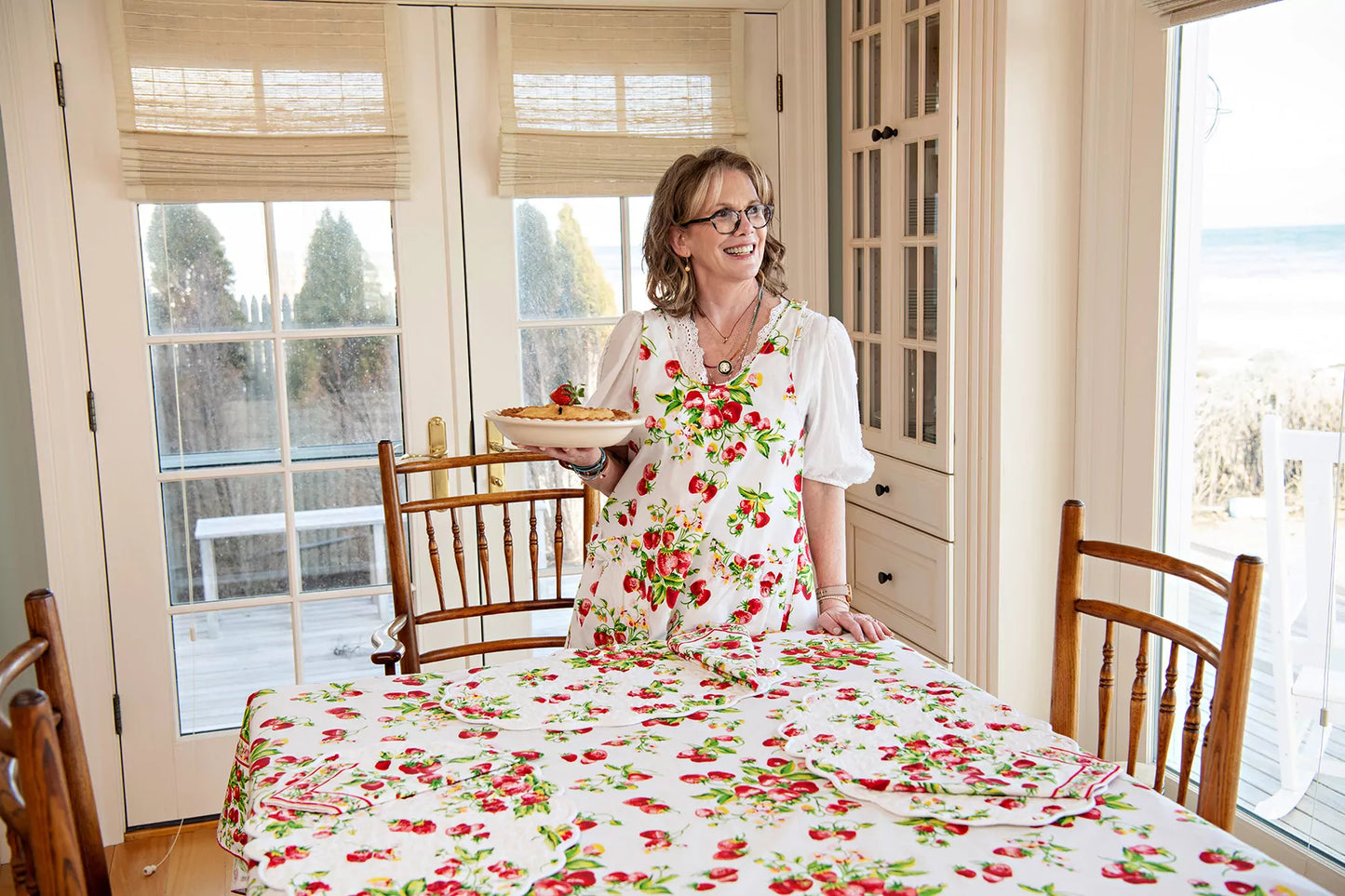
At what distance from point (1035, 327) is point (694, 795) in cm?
167

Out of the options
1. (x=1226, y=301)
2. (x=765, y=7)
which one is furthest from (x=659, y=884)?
(x=765, y=7)

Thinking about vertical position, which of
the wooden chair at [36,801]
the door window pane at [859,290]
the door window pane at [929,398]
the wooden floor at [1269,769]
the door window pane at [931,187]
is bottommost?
the wooden floor at [1269,769]

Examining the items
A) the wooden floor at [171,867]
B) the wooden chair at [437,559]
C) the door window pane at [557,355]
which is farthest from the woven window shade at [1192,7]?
the wooden floor at [171,867]

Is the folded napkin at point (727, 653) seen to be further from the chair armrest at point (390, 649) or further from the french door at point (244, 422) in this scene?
the french door at point (244, 422)

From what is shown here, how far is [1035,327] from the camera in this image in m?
2.49

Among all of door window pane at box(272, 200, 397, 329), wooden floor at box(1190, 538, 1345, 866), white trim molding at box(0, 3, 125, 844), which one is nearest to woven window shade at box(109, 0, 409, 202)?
door window pane at box(272, 200, 397, 329)

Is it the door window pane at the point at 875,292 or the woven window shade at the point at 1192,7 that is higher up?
the woven window shade at the point at 1192,7

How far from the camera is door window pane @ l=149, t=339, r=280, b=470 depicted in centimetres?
287

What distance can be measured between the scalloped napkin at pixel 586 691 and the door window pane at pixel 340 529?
61.7 inches

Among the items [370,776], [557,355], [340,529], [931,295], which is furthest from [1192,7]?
[340,529]

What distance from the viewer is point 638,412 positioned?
74.9 inches

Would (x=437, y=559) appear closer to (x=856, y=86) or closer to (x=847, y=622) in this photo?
(x=847, y=622)

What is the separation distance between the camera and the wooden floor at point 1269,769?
201 cm

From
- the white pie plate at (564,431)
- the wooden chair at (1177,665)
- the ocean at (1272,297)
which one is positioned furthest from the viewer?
the ocean at (1272,297)
